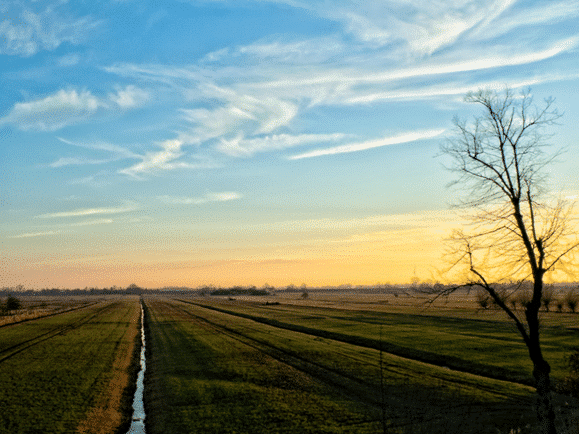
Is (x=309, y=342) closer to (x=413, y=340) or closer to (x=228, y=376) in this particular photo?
(x=413, y=340)

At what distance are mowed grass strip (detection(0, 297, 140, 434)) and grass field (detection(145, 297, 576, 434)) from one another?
282cm

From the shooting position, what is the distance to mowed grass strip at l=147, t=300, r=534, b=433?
21172mm

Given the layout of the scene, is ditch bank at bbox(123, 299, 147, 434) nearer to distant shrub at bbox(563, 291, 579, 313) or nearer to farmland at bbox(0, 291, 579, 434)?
farmland at bbox(0, 291, 579, 434)

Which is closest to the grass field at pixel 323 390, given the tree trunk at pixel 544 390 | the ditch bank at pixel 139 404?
the ditch bank at pixel 139 404

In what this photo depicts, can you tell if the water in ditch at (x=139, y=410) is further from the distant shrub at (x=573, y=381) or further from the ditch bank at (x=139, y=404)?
the distant shrub at (x=573, y=381)

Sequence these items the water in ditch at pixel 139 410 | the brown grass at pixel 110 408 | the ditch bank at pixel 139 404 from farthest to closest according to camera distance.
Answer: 1. the ditch bank at pixel 139 404
2. the water in ditch at pixel 139 410
3. the brown grass at pixel 110 408

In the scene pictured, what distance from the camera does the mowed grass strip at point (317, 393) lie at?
69.5ft

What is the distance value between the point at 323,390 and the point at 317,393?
29.0 inches

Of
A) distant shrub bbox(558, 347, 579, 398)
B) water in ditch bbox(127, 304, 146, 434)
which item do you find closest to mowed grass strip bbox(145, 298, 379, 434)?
water in ditch bbox(127, 304, 146, 434)

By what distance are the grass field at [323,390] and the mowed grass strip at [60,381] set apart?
2820 millimetres

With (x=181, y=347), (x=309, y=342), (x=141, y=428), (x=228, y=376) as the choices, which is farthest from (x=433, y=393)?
(x=181, y=347)

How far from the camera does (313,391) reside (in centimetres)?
2669

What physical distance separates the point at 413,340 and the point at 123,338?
34251 millimetres

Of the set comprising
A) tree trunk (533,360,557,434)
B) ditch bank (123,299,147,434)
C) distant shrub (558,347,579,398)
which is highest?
tree trunk (533,360,557,434)
